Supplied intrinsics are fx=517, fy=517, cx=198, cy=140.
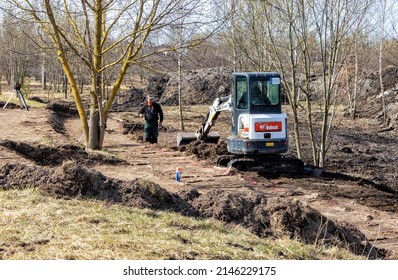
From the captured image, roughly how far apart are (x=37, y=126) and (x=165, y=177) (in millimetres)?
11122

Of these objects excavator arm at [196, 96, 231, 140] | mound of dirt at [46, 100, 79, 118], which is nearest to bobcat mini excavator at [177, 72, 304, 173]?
excavator arm at [196, 96, 231, 140]

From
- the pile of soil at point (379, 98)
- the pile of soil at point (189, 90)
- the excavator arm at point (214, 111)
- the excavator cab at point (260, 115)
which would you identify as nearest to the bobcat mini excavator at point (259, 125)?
the excavator cab at point (260, 115)

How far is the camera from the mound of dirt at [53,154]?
11656 millimetres

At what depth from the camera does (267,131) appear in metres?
11.8

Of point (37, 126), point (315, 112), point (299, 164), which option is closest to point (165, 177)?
point (299, 164)

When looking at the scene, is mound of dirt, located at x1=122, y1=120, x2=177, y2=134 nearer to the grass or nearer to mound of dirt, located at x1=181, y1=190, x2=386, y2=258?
mound of dirt, located at x1=181, y1=190, x2=386, y2=258

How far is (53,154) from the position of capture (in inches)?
471

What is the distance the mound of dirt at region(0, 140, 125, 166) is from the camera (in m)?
11.7

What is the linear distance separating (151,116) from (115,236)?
1121 centimetres

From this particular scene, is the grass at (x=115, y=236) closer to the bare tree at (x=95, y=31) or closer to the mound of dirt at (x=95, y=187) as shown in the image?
the mound of dirt at (x=95, y=187)

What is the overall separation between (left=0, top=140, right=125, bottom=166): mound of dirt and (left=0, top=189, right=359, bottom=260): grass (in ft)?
15.9

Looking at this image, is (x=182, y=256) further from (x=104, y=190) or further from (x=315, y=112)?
(x=315, y=112)

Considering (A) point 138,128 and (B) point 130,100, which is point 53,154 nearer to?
(A) point 138,128

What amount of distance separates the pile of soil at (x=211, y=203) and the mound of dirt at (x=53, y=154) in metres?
3.91
